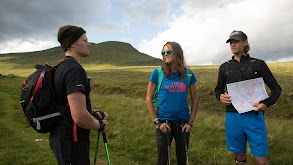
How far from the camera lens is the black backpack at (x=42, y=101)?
8.18 ft

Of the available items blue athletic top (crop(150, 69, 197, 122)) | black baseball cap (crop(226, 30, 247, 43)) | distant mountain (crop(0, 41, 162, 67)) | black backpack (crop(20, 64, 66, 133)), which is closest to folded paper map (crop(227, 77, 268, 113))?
black baseball cap (crop(226, 30, 247, 43))

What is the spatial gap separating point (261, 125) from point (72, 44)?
3.63 m

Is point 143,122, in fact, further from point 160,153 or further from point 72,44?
point 72,44

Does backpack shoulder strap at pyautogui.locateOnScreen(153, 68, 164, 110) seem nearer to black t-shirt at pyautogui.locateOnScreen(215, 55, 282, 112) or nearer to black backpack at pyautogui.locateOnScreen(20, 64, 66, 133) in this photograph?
black t-shirt at pyautogui.locateOnScreen(215, 55, 282, 112)

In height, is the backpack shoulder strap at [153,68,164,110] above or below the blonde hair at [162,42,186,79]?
below

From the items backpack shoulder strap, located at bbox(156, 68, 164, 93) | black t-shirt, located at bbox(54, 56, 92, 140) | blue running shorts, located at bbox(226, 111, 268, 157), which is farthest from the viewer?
backpack shoulder strap, located at bbox(156, 68, 164, 93)

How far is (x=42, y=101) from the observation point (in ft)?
8.21

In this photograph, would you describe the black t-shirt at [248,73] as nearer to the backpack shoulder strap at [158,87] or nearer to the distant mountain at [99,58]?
the backpack shoulder strap at [158,87]

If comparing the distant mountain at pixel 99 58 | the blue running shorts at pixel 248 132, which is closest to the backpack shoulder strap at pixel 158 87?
the blue running shorts at pixel 248 132

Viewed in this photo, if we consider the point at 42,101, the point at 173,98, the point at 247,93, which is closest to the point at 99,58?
the point at 173,98

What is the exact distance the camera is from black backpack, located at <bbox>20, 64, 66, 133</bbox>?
2.49 m

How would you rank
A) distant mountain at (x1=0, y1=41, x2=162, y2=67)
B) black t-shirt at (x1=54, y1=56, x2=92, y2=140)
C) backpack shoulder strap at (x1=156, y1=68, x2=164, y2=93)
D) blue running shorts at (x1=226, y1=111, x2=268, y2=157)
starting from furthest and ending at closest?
distant mountain at (x1=0, y1=41, x2=162, y2=67) → backpack shoulder strap at (x1=156, y1=68, x2=164, y2=93) → blue running shorts at (x1=226, y1=111, x2=268, y2=157) → black t-shirt at (x1=54, y1=56, x2=92, y2=140)

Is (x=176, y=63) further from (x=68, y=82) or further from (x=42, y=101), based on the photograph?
(x=42, y=101)

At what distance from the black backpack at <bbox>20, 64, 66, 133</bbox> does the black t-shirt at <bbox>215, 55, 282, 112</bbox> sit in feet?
10.9
